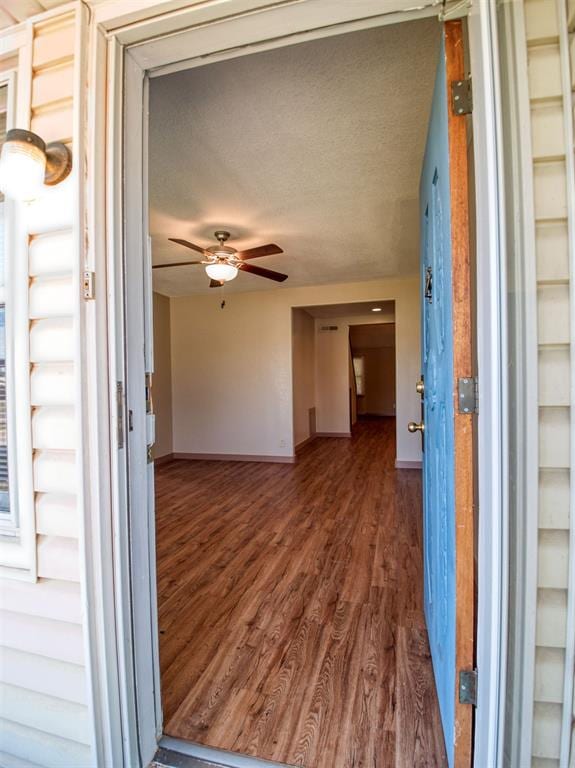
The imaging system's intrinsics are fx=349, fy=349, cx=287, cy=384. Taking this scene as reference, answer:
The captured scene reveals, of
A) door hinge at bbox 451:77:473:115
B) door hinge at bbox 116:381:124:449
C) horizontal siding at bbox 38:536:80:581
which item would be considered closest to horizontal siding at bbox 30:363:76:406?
door hinge at bbox 116:381:124:449

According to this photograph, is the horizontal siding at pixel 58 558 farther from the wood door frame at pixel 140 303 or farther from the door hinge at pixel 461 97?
the door hinge at pixel 461 97

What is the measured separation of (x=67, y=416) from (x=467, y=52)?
1492 mm

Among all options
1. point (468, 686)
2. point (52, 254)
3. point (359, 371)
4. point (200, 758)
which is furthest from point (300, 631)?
point (359, 371)

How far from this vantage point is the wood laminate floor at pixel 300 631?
1.21 m

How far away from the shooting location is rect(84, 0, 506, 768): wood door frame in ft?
2.76

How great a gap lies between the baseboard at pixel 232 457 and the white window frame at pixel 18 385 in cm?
441

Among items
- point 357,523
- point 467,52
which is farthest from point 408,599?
point 467,52

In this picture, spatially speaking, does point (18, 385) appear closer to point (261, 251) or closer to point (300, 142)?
point (300, 142)

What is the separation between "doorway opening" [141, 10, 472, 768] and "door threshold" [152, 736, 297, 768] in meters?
0.04

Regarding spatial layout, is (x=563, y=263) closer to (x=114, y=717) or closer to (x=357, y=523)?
(x=114, y=717)

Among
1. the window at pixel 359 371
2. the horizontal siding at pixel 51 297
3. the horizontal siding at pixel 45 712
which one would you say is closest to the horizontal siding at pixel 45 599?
the horizontal siding at pixel 45 712

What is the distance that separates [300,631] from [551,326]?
172 cm

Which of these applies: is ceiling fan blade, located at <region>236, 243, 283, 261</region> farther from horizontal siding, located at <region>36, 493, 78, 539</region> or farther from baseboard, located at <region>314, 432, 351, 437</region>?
baseboard, located at <region>314, 432, 351, 437</region>

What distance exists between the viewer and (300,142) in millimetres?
1971
